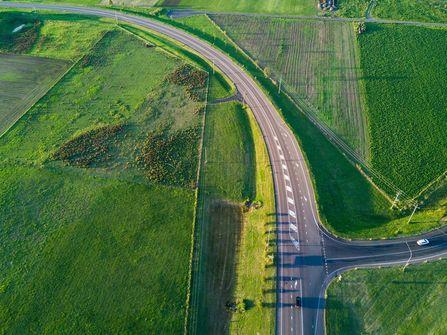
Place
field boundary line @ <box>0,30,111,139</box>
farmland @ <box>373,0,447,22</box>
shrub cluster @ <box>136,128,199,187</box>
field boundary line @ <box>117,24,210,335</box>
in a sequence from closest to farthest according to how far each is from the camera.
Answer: field boundary line @ <box>117,24,210,335</box> → shrub cluster @ <box>136,128,199,187</box> → field boundary line @ <box>0,30,111,139</box> → farmland @ <box>373,0,447,22</box>

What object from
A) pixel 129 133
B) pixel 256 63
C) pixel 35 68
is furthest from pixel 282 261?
pixel 35 68

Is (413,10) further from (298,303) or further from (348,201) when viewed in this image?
(298,303)

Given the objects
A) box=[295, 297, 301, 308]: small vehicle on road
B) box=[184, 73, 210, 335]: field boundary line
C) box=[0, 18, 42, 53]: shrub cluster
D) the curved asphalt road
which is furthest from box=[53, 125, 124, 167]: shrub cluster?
box=[0, 18, 42, 53]: shrub cluster

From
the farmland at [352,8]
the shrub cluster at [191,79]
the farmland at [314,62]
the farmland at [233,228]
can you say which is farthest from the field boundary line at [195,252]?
the farmland at [352,8]

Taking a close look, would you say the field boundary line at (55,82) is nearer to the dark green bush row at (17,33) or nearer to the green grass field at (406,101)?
the dark green bush row at (17,33)

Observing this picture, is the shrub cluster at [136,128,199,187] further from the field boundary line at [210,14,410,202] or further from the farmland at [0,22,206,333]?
the field boundary line at [210,14,410,202]
